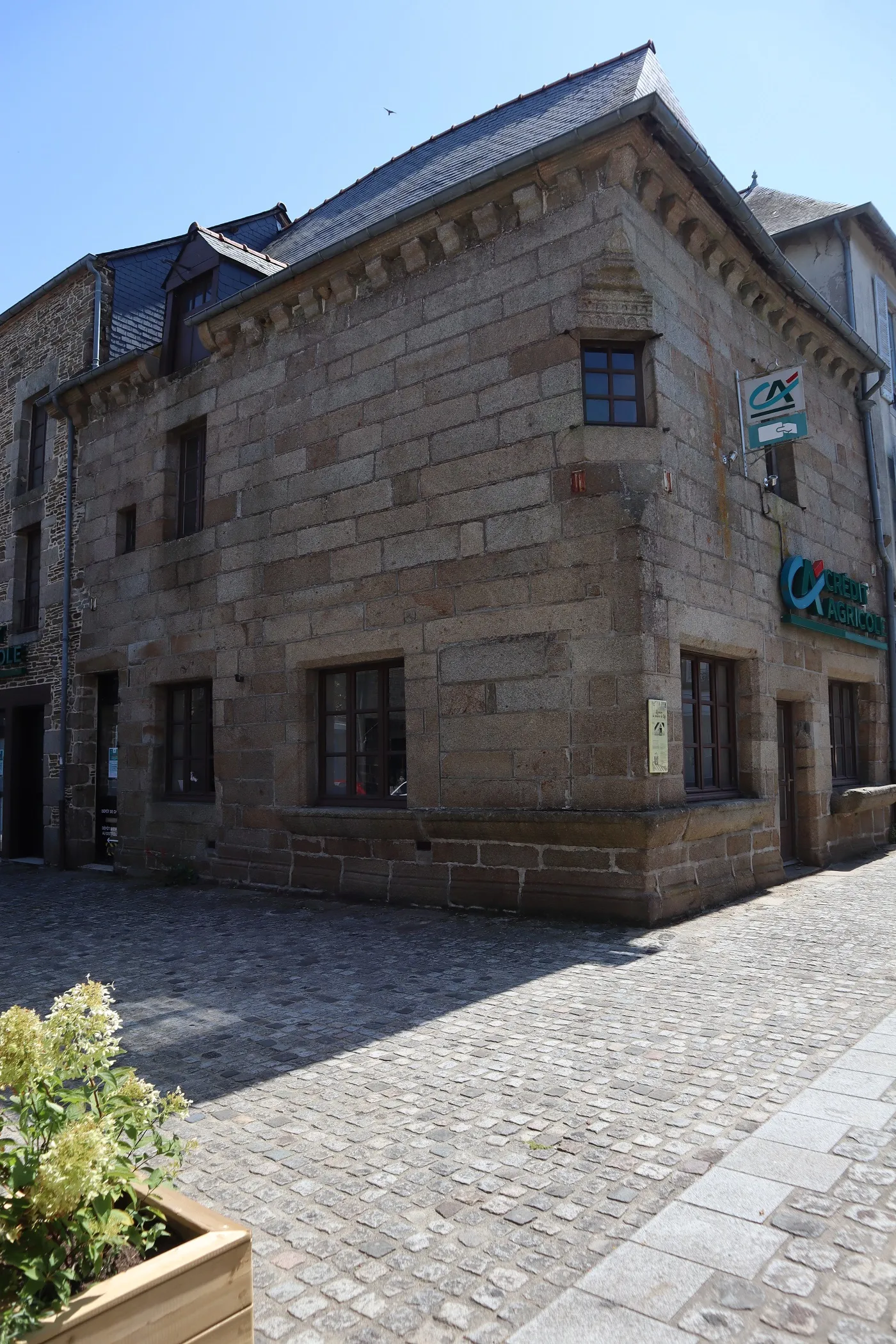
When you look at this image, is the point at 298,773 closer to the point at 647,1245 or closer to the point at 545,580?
the point at 545,580

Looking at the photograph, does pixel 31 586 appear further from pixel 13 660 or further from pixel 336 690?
pixel 336 690

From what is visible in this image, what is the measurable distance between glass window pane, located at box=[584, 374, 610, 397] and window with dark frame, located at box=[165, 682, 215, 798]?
507 cm

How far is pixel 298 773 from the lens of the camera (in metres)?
8.41

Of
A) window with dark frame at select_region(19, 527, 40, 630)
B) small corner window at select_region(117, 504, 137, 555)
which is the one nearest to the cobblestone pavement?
small corner window at select_region(117, 504, 137, 555)

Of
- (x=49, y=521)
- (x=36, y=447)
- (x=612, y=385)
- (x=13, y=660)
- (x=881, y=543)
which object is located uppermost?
(x=36, y=447)

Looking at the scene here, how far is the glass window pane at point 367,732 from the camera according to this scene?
26.6 feet

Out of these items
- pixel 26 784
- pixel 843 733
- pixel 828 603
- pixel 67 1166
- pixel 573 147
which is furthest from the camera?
pixel 26 784

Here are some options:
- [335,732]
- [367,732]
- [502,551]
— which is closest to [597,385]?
[502,551]

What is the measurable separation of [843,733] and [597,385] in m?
6.18

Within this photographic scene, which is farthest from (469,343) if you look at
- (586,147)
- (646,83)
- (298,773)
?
(298,773)

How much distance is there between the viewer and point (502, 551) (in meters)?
7.11

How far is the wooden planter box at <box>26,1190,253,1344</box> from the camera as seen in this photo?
1.46m

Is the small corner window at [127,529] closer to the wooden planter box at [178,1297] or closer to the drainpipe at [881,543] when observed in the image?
the drainpipe at [881,543]

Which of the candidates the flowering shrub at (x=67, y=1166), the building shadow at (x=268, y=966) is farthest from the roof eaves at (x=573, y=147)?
the flowering shrub at (x=67, y=1166)
